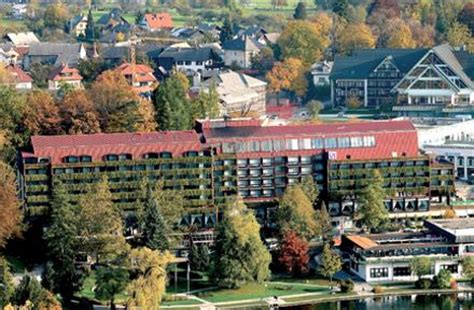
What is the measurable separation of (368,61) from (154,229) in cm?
3934

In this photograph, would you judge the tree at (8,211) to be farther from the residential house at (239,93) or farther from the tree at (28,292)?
the residential house at (239,93)

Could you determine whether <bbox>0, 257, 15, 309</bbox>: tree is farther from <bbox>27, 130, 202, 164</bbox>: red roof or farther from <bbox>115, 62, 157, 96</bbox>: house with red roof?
<bbox>115, 62, 157, 96</bbox>: house with red roof

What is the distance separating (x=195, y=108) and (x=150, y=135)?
995 cm

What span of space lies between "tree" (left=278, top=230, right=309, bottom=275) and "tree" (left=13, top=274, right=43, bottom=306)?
10948 mm

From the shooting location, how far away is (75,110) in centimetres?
6538

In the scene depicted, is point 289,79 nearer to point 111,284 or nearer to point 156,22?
point 156,22

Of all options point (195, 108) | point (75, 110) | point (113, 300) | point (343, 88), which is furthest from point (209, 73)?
point (113, 300)

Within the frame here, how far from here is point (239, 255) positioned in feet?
172

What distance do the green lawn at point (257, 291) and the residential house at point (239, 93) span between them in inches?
1105

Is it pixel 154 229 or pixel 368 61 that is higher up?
pixel 368 61

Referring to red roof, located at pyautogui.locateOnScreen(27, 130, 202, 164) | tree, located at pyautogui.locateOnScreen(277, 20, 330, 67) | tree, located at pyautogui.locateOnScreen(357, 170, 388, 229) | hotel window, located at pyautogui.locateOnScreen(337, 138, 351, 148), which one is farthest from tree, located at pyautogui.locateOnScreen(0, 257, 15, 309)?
tree, located at pyautogui.locateOnScreen(277, 20, 330, 67)

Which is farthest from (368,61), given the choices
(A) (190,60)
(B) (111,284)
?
(B) (111,284)

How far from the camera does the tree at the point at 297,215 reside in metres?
56.2

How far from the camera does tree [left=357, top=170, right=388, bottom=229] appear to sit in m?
59.0
